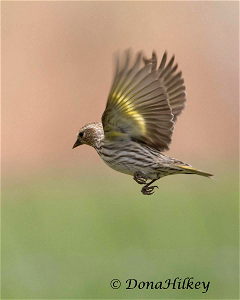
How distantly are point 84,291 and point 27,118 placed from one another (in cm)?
868

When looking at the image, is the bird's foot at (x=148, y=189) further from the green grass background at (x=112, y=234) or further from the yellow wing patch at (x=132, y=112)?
the green grass background at (x=112, y=234)

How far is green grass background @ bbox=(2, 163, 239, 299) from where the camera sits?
6.60 m

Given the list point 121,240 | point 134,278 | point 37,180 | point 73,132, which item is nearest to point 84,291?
point 134,278

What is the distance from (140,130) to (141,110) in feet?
0.40

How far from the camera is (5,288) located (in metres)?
6.50

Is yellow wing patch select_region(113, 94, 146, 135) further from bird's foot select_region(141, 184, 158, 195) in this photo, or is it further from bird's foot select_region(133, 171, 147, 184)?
bird's foot select_region(141, 184, 158, 195)

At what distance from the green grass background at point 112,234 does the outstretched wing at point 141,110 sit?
77.9 inches

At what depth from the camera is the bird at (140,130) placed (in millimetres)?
4203

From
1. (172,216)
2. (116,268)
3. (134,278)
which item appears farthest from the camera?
(172,216)

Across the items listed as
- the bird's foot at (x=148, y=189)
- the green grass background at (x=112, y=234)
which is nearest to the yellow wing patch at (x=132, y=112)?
the bird's foot at (x=148, y=189)

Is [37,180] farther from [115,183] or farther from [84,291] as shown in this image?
[84,291]

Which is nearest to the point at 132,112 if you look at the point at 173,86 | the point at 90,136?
the point at 90,136

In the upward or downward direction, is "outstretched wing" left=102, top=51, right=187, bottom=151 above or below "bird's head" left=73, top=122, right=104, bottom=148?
above

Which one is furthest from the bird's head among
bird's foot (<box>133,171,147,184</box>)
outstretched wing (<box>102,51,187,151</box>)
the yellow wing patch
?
bird's foot (<box>133,171,147,184</box>)
